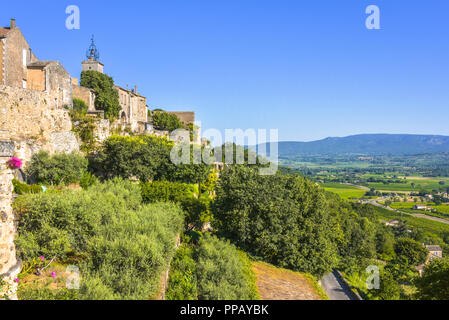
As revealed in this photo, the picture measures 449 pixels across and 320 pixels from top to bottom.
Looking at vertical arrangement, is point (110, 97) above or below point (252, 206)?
above

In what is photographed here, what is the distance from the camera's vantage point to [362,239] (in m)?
Answer: 44.0

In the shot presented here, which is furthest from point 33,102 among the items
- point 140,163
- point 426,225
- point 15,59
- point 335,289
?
point 426,225

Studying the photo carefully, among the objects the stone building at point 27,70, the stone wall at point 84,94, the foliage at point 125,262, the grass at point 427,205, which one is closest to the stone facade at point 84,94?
the stone wall at point 84,94

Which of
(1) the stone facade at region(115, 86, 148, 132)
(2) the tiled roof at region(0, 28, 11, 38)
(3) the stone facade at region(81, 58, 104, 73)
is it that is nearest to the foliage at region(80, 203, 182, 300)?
(2) the tiled roof at region(0, 28, 11, 38)

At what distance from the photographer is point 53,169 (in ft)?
73.9

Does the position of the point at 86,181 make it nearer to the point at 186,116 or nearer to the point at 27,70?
the point at 27,70

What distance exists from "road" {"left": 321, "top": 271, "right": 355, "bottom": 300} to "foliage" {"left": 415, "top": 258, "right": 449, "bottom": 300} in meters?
6.94

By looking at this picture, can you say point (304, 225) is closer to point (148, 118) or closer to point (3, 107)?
point (3, 107)

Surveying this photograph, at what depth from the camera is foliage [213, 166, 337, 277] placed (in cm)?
1881

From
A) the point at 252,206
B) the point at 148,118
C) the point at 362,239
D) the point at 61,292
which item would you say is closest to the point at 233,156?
the point at 148,118

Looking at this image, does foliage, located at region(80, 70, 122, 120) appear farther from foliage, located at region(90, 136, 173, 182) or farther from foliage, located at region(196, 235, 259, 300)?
foliage, located at region(196, 235, 259, 300)

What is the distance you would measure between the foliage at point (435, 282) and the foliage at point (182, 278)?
13596mm

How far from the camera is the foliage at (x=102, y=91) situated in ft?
142

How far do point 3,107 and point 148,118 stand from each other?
39884 mm
